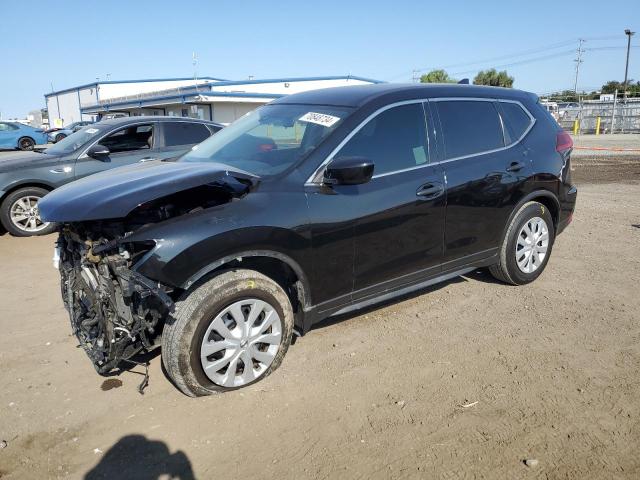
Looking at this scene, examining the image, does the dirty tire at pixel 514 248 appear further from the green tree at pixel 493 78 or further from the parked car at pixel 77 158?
the green tree at pixel 493 78

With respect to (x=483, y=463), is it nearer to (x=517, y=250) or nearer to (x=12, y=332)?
(x=517, y=250)

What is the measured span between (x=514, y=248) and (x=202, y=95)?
89.9 feet

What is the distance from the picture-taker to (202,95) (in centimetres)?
2912

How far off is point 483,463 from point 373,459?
1.85 feet

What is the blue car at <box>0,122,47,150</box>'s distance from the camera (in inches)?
1011

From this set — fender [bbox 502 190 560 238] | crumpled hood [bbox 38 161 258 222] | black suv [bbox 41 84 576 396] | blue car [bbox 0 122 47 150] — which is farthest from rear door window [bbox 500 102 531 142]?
blue car [bbox 0 122 47 150]

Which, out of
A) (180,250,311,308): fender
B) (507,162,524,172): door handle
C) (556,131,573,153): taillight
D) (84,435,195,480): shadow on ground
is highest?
(556,131,573,153): taillight

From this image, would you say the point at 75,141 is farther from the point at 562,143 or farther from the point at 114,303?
the point at 562,143

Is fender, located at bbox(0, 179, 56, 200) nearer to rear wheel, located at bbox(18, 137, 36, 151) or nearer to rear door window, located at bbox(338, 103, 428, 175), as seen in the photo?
rear door window, located at bbox(338, 103, 428, 175)

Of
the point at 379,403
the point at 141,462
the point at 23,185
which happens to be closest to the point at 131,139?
the point at 23,185

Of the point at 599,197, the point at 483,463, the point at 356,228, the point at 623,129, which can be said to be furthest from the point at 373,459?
the point at 623,129

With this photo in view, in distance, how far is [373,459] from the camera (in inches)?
102

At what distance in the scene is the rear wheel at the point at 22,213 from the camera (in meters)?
7.12

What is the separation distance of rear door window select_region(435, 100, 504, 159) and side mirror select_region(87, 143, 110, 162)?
5.07 m
